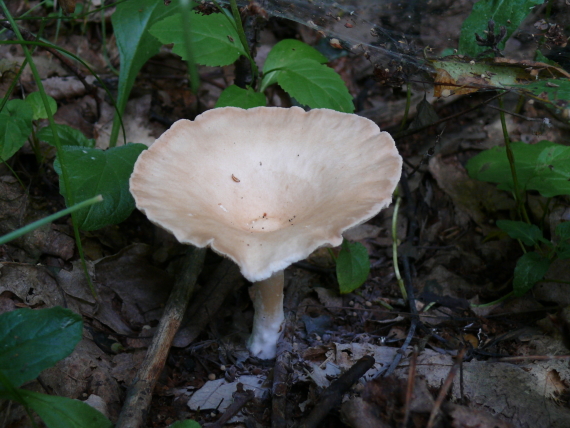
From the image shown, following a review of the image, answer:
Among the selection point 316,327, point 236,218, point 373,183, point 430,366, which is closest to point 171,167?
point 236,218

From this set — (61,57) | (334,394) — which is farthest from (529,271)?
(61,57)

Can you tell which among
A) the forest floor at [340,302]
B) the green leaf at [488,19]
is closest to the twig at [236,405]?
the forest floor at [340,302]

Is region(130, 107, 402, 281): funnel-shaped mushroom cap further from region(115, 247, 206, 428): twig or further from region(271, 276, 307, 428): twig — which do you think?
region(271, 276, 307, 428): twig

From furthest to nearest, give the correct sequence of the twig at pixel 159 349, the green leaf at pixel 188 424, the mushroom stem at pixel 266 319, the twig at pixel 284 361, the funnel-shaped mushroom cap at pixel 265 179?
the mushroom stem at pixel 266 319 < the twig at pixel 284 361 < the twig at pixel 159 349 < the funnel-shaped mushroom cap at pixel 265 179 < the green leaf at pixel 188 424

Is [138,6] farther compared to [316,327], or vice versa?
[138,6]

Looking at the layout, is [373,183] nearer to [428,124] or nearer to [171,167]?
[171,167]

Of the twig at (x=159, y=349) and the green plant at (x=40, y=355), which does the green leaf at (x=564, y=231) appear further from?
the green plant at (x=40, y=355)
